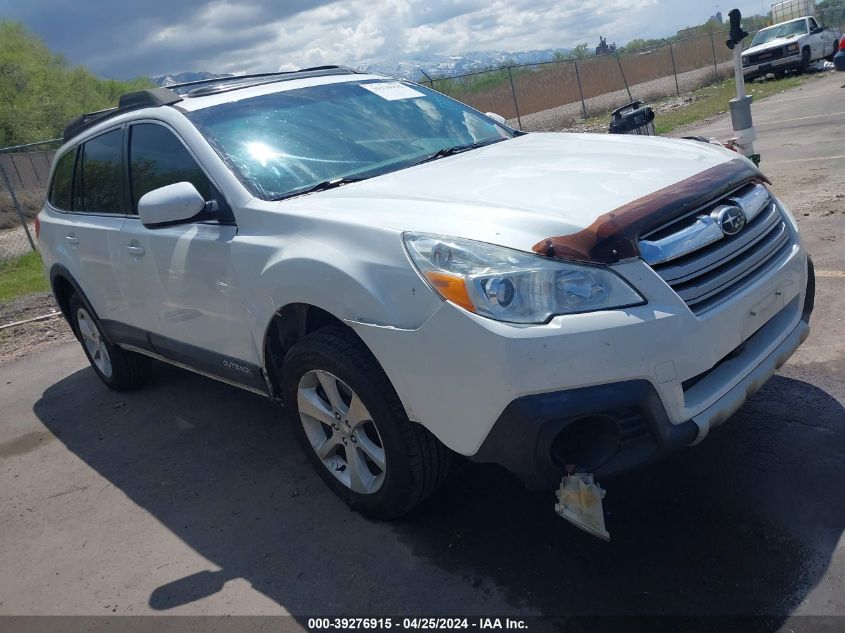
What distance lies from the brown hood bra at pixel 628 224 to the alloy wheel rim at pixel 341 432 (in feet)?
3.41

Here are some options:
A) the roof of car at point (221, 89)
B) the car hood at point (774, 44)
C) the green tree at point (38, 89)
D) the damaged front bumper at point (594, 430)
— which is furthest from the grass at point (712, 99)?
the green tree at point (38, 89)

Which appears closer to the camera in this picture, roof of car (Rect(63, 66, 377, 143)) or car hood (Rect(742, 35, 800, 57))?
roof of car (Rect(63, 66, 377, 143))

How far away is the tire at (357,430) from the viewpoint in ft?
9.59

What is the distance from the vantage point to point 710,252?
274cm

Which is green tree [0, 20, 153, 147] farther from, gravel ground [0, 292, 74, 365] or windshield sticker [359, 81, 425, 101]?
windshield sticker [359, 81, 425, 101]

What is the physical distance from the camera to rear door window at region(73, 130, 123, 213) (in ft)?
15.0

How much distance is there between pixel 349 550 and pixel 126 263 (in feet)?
7.30

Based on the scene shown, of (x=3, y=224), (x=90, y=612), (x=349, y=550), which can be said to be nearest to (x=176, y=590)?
(x=90, y=612)

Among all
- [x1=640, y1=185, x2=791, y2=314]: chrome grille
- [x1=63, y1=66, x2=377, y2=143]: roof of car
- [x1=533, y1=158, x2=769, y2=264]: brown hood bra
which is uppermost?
[x1=63, y1=66, x2=377, y2=143]: roof of car

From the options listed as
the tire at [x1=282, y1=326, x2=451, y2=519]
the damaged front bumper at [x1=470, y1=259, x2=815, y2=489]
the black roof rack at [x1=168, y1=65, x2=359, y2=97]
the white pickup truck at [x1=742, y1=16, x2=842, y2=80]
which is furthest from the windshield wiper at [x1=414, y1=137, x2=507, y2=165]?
the white pickup truck at [x1=742, y1=16, x2=842, y2=80]

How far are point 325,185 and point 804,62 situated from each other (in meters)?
24.2

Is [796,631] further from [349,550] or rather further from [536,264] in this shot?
[349,550]

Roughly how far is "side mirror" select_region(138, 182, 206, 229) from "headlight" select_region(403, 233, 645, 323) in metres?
1.44

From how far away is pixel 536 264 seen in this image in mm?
2508
